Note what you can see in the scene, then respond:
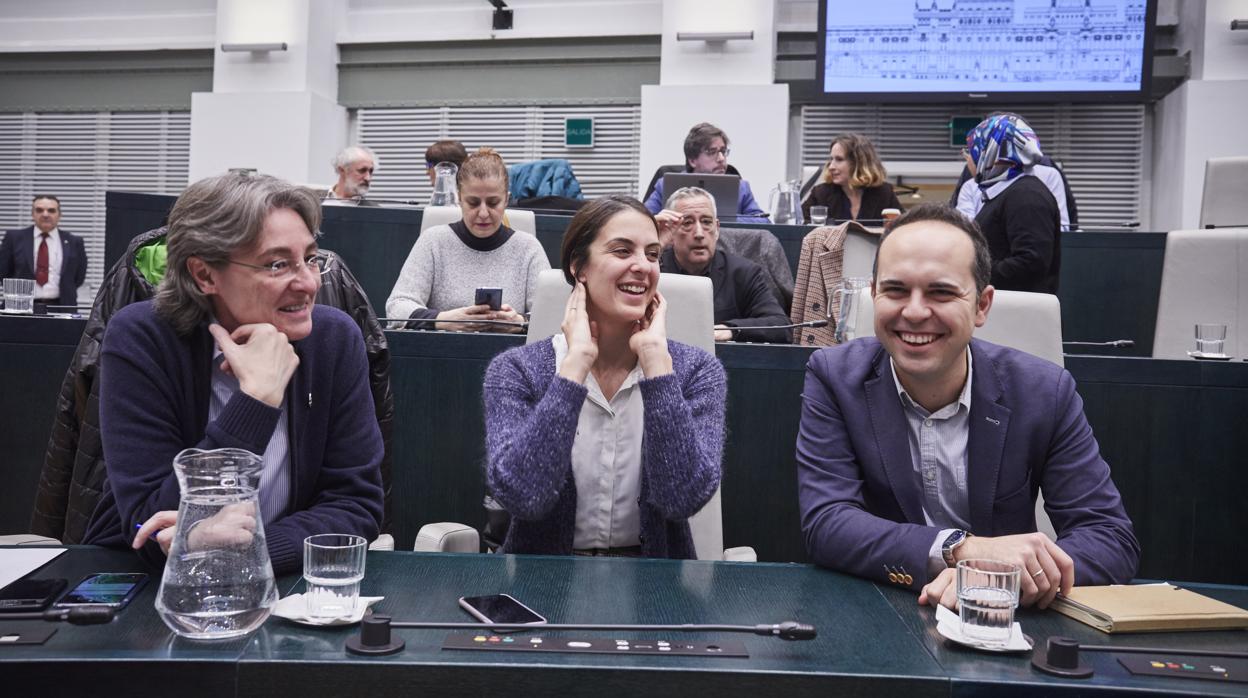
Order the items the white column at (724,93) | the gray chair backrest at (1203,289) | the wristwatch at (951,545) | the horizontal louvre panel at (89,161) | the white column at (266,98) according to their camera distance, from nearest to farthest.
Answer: the wristwatch at (951,545) → the gray chair backrest at (1203,289) → the white column at (724,93) → the white column at (266,98) → the horizontal louvre panel at (89,161)

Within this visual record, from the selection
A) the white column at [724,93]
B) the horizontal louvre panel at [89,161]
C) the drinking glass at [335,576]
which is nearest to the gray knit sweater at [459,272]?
the drinking glass at [335,576]

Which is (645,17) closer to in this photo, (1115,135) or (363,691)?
(1115,135)

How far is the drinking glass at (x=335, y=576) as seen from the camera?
3.75 ft

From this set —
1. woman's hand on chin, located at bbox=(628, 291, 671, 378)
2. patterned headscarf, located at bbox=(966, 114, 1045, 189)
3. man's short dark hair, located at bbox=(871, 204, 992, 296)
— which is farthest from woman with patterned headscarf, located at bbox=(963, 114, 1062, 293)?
woman's hand on chin, located at bbox=(628, 291, 671, 378)

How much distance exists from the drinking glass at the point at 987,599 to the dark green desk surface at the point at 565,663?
0.11 feet

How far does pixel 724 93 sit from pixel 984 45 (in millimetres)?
1844

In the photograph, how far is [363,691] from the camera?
1001mm

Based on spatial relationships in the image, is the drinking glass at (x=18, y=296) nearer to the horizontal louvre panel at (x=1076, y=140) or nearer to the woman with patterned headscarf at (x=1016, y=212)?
the woman with patterned headscarf at (x=1016, y=212)

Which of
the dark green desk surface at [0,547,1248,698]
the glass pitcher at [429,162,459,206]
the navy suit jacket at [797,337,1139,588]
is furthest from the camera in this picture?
the glass pitcher at [429,162,459,206]

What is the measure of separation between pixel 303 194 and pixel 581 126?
684cm

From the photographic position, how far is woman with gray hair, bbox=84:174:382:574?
4.71ft

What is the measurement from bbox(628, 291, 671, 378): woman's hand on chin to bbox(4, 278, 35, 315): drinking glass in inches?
86.2

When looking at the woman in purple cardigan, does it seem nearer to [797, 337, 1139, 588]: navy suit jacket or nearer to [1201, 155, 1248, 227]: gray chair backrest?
[797, 337, 1139, 588]: navy suit jacket

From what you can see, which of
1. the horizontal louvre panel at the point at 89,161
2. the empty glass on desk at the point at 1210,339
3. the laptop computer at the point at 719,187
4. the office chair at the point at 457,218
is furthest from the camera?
the horizontal louvre panel at the point at 89,161
